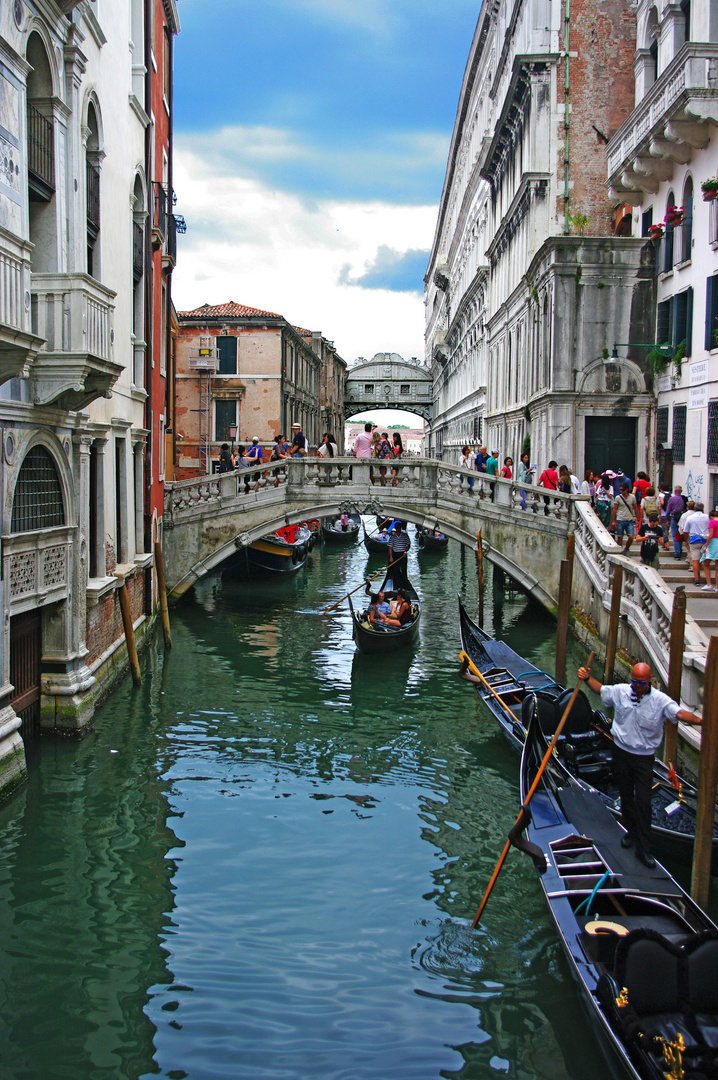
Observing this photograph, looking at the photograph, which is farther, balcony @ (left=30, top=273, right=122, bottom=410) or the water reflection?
balcony @ (left=30, top=273, right=122, bottom=410)

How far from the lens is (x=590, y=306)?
15.9m

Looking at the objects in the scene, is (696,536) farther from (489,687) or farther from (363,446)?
(363,446)

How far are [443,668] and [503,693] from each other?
2.85 metres

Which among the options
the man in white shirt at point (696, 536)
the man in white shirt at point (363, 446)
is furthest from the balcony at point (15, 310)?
the man in white shirt at point (363, 446)

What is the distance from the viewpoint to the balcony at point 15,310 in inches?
230

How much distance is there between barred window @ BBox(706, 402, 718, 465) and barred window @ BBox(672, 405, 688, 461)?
1.00 meters

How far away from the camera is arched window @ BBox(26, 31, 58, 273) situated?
24.1 feet

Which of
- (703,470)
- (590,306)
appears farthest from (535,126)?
(703,470)

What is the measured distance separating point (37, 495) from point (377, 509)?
8123mm

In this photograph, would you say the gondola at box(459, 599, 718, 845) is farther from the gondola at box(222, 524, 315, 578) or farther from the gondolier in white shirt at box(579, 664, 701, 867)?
the gondola at box(222, 524, 315, 578)

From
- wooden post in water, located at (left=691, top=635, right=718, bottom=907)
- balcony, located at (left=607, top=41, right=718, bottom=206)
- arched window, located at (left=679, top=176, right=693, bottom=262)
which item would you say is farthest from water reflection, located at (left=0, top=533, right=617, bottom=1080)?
balcony, located at (left=607, top=41, right=718, bottom=206)

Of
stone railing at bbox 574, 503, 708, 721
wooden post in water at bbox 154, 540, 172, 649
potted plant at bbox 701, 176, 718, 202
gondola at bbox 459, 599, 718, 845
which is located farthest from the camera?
wooden post in water at bbox 154, 540, 172, 649

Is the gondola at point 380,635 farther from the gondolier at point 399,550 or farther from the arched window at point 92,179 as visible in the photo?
the arched window at point 92,179

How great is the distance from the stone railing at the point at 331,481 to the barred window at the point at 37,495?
6.72 metres
